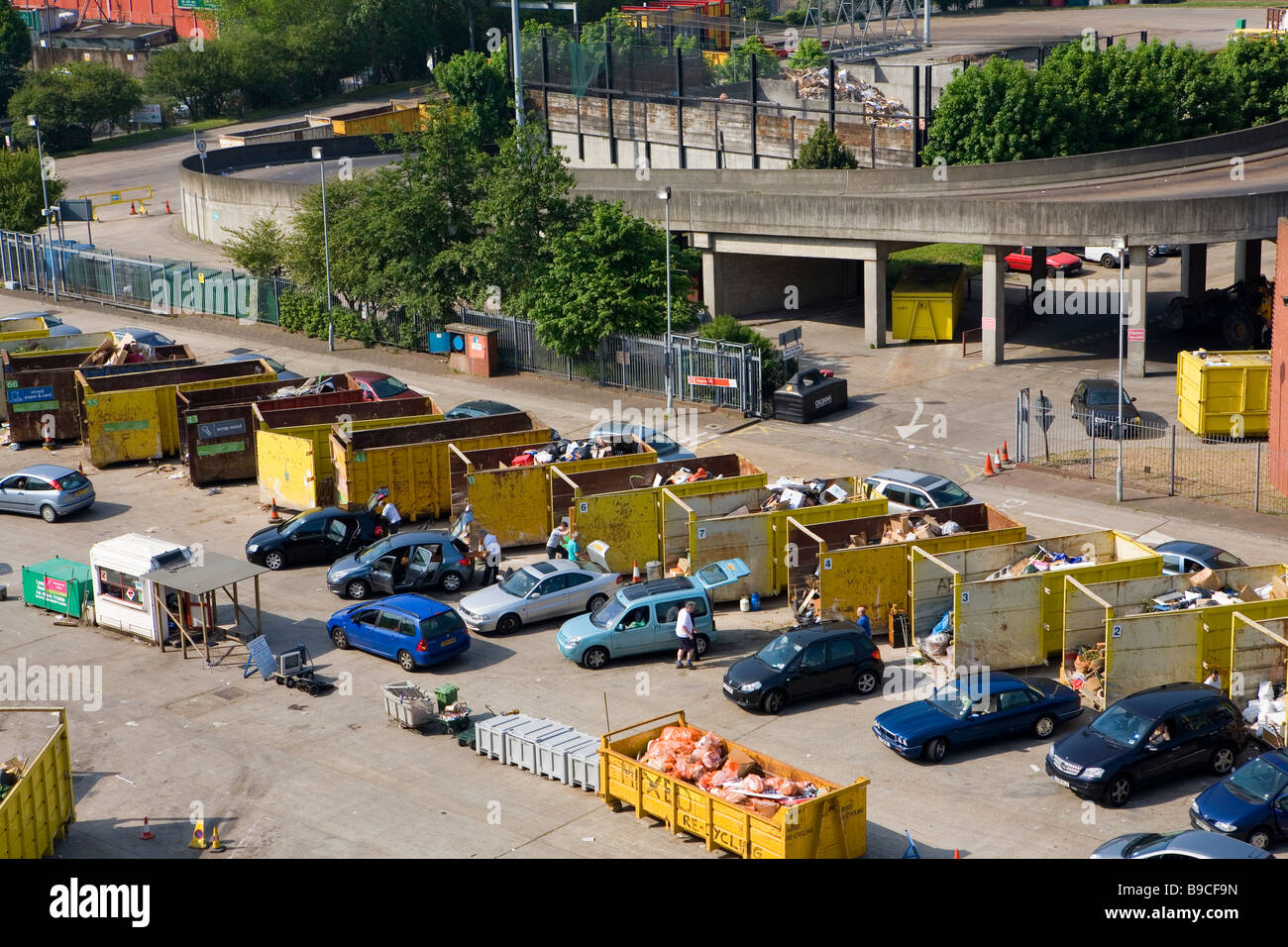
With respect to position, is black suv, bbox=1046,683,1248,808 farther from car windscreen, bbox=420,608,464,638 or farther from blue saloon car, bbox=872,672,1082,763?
car windscreen, bbox=420,608,464,638

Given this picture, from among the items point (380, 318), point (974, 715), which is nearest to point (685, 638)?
point (974, 715)

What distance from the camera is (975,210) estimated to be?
4872cm

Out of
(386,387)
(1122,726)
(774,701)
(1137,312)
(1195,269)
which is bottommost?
(774,701)

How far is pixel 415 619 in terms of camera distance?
28.7m

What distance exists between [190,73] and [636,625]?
87.1 m

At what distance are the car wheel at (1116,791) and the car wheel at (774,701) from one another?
5.82 meters

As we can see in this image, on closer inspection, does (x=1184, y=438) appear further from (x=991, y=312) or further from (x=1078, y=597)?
(x=1078, y=597)

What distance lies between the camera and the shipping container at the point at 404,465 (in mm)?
36656

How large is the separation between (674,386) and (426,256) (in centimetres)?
1126

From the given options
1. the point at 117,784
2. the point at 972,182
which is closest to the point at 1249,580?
the point at 117,784

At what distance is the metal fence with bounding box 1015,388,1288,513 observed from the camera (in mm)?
37188

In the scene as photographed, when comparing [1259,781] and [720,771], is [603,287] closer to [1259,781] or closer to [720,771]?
[720,771]

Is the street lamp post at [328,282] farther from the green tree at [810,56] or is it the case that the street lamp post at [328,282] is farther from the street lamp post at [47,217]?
the green tree at [810,56]

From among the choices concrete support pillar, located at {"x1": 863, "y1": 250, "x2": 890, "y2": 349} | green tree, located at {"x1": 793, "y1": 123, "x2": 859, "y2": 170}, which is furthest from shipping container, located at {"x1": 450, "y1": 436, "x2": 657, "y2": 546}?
green tree, located at {"x1": 793, "y1": 123, "x2": 859, "y2": 170}
